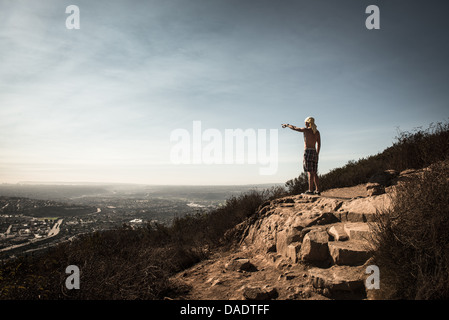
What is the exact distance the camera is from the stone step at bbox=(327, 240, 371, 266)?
321 centimetres

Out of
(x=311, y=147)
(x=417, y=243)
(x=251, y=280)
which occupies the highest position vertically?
(x=311, y=147)

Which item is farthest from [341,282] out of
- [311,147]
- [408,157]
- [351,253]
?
[408,157]

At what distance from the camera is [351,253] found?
129 inches

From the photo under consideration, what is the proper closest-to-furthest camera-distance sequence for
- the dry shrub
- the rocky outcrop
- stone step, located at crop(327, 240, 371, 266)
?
the dry shrub
the rocky outcrop
stone step, located at crop(327, 240, 371, 266)

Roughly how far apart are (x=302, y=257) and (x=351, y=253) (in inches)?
34.6

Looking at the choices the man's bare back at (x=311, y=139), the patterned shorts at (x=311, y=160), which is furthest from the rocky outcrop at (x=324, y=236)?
the man's bare back at (x=311, y=139)

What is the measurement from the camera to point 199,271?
519cm

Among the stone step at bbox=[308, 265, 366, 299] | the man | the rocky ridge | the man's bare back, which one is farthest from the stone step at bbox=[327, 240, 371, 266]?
the man's bare back

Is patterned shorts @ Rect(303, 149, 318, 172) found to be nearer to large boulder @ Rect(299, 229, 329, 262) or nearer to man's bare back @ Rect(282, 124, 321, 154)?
man's bare back @ Rect(282, 124, 321, 154)

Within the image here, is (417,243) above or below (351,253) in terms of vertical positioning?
above

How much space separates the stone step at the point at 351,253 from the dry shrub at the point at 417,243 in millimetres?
187

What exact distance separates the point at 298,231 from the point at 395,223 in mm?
1801

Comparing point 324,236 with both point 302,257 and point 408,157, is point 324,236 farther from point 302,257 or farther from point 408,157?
point 408,157
